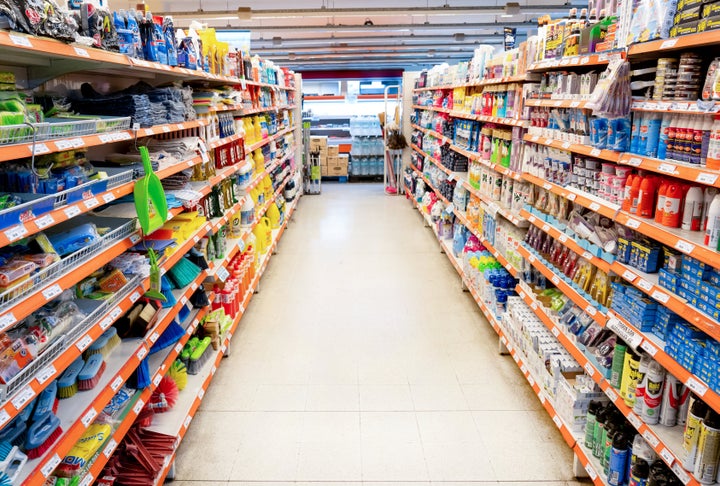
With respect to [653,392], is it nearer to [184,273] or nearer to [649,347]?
[649,347]

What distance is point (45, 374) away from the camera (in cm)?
190

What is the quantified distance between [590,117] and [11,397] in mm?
3020

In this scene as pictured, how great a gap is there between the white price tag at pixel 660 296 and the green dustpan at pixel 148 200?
92.0 inches

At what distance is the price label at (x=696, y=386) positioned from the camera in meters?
2.07

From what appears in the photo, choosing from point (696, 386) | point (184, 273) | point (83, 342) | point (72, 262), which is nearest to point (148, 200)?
point (72, 262)

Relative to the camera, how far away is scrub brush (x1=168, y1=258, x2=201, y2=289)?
3.57m

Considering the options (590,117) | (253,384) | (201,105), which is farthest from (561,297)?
(201,105)

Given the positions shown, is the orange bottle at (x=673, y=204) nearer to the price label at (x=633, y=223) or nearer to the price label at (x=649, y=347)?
the price label at (x=633, y=223)

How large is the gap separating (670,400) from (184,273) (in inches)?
111

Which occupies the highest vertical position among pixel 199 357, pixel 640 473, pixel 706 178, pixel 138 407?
pixel 706 178

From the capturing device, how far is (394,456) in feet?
10.7

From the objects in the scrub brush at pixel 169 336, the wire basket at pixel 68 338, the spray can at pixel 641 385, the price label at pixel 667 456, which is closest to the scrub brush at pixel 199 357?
the scrub brush at pixel 169 336

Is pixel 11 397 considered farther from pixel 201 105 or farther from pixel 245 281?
pixel 245 281

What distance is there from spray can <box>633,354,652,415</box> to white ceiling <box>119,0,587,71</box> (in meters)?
7.80
